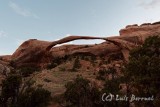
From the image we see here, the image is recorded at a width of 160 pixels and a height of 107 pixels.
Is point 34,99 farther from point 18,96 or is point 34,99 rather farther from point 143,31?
point 143,31

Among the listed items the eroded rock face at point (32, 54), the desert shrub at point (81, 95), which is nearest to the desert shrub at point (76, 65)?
the eroded rock face at point (32, 54)

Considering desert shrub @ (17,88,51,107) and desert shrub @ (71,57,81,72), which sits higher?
desert shrub @ (71,57,81,72)

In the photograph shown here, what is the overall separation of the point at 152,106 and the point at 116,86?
14.7ft

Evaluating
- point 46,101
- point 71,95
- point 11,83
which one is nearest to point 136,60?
point 71,95

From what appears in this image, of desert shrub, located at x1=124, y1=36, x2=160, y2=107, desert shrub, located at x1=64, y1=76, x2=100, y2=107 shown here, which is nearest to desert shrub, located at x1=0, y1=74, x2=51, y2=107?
desert shrub, located at x1=64, y1=76, x2=100, y2=107

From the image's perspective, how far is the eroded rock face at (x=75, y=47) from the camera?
125ft

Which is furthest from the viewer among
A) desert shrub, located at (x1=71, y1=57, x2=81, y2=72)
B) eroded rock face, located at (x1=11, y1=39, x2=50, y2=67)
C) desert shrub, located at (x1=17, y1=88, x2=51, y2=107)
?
eroded rock face, located at (x1=11, y1=39, x2=50, y2=67)

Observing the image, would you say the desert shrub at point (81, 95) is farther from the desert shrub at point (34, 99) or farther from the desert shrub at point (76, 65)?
the desert shrub at point (76, 65)

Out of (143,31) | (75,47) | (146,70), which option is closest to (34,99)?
(146,70)

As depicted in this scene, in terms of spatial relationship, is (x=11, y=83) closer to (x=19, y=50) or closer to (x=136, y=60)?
(x=136, y=60)

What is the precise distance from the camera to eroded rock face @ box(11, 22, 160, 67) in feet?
125

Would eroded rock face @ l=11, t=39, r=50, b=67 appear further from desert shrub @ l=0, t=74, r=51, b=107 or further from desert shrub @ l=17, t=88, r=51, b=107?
desert shrub @ l=17, t=88, r=51, b=107

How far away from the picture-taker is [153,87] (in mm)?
17219

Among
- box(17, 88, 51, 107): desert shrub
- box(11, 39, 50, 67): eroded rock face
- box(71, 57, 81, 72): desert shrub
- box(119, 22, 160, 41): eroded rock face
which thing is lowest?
box(17, 88, 51, 107): desert shrub
